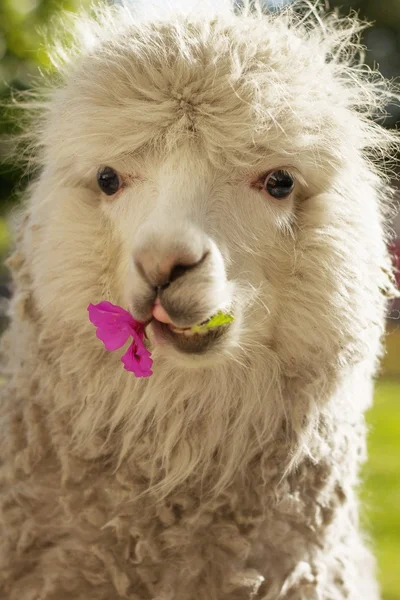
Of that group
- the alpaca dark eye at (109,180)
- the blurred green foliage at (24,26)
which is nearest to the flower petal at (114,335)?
the alpaca dark eye at (109,180)

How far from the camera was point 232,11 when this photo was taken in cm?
189

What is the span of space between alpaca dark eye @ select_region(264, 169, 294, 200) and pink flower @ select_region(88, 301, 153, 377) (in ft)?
1.17

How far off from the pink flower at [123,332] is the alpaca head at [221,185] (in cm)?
3

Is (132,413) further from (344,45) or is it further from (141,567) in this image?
(344,45)

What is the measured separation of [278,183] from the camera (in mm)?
1688

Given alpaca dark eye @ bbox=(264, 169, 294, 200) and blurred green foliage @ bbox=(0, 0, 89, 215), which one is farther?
blurred green foliage @ bbox=(0, 0, 89, 215)

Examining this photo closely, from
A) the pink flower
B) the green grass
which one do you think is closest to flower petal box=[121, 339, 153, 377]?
the pink flower

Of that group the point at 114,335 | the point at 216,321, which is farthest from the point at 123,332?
the point at 216,321

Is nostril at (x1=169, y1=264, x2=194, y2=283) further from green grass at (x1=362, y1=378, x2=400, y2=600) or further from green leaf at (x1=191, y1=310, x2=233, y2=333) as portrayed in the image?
green grass at (x1=362, y1=378, x2=400, y2=600)

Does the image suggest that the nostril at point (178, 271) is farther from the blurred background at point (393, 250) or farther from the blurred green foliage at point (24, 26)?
the blurred green foliage at point (24, 26)

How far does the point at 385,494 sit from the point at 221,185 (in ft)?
11.2

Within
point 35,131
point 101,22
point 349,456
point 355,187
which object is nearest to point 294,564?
point 349,456

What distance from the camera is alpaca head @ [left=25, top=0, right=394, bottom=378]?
1.61 metres

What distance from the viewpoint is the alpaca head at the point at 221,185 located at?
1609 mm
